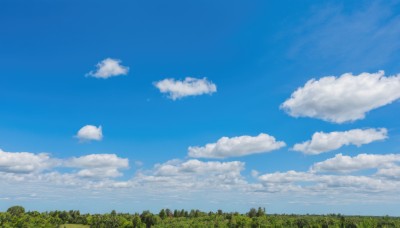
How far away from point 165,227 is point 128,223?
2418 centimetres

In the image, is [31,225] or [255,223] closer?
[31,225]

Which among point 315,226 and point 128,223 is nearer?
point 315,226

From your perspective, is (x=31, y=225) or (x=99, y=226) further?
(x=99, y=226)

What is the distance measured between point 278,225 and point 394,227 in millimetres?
50538

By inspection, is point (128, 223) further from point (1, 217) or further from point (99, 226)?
point (1, 217)

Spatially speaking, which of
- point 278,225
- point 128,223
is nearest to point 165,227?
point 128,223

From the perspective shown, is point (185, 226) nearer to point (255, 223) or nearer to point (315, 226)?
point (255, 223)

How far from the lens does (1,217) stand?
626 feet

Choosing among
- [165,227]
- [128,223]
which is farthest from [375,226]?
[128,223]

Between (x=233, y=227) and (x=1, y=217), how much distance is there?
112 meters

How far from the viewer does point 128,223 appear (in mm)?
195000

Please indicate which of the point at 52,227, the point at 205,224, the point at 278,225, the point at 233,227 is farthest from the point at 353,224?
the point at 52,227

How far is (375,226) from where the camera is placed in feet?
592

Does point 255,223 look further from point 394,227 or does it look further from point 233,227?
point 394,227
